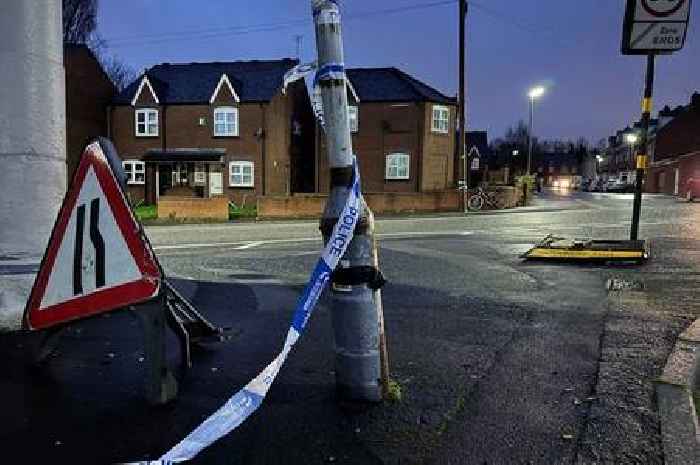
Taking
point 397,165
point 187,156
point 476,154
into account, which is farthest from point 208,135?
point 476,154

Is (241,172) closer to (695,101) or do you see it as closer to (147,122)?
(147,122)

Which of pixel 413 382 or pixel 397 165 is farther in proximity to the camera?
pixel 397 165

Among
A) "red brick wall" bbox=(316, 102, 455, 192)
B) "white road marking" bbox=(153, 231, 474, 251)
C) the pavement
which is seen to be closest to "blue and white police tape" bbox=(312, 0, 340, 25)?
the pavement

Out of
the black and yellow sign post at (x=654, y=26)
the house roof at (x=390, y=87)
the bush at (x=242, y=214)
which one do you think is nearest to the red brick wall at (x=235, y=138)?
the house roof at (x=390, y=87)

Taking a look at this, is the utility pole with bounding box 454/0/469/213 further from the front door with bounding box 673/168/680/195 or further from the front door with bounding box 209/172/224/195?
the front door with bounding box 673/168/680/195

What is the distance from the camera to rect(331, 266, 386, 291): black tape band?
3.60 metres

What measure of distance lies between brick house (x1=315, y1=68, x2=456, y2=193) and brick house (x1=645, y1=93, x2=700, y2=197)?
33623mm

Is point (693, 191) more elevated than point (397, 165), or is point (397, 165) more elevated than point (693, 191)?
point (397, 165)

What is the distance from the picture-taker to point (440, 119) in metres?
40.2

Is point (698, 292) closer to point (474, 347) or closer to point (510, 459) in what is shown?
point (474, 347)

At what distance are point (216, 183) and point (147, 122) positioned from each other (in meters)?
5.96

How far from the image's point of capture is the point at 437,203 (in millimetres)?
31469

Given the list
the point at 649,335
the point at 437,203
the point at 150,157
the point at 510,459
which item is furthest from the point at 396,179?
the point at 510,459

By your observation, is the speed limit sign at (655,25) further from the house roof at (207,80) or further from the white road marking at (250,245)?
the house roof at (207,80)
